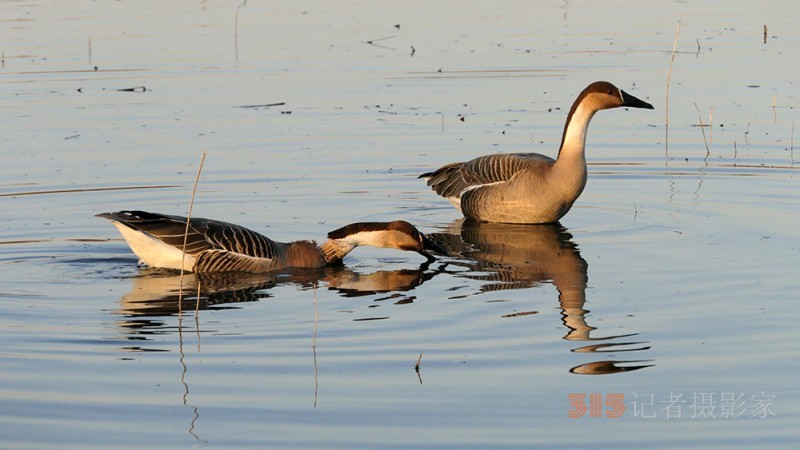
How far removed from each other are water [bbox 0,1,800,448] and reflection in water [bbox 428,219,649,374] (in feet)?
0.16

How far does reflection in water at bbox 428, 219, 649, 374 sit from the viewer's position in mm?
9414

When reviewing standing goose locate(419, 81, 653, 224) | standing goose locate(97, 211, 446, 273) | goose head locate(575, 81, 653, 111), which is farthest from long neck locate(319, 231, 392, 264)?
goose head locate(575, 81, 653, 111)

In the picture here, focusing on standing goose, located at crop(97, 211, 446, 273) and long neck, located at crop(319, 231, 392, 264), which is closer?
standing goose, located at crop(97, 211, 446, 273)

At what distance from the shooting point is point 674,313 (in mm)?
10039

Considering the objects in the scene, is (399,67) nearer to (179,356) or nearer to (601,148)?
(601,148)

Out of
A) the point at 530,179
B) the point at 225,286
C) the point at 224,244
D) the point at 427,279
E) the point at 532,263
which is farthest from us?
the point at 530,179

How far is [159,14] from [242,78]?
8.61 metres

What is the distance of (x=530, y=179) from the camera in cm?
1451

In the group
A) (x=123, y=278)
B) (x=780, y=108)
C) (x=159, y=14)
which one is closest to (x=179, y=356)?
(x=123, y=278)

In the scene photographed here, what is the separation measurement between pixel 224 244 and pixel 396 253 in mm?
1985

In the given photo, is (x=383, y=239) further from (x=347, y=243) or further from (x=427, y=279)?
(x=427, y=279)

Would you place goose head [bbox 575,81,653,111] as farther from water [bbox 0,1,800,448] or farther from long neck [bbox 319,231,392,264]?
long neck [bbox 319,231,392,264]

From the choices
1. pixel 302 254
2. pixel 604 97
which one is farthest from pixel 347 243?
pixel 604 97

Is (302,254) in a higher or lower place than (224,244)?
lower
